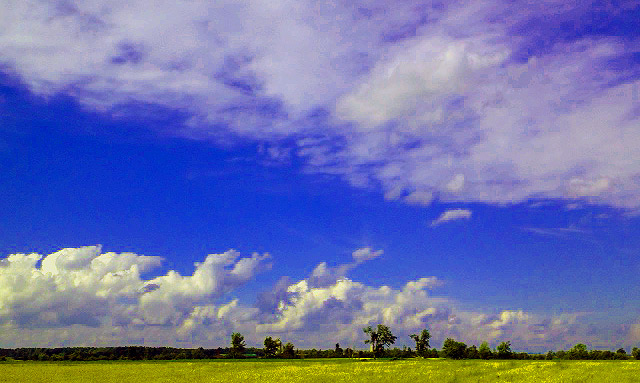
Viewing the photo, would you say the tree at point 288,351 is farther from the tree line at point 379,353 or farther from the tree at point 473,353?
the tree at point 473,353

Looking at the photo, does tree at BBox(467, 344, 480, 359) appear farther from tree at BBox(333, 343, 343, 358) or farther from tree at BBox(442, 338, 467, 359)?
tree at BBox(333, 343, 343, 358)

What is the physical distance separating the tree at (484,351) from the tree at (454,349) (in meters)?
4.65

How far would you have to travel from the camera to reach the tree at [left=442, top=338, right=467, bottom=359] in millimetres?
147000

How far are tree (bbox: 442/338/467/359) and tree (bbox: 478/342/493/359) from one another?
4.65 meters

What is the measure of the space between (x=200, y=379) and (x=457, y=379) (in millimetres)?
33680

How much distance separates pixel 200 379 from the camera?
66.4m

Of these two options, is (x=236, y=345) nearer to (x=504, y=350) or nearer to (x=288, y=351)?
(x=288, y=351)

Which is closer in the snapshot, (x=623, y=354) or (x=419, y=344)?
(x=623, y=354)

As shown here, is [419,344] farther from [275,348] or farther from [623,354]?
[623,354]

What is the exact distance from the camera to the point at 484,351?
14750cm

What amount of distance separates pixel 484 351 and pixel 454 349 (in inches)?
359

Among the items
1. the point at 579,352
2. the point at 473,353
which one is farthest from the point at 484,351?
the point at 579,352

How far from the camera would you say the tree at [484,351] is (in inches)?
5753

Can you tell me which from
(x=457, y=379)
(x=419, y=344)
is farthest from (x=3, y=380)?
(x=419, y=344)
